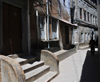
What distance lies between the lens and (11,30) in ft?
19.3

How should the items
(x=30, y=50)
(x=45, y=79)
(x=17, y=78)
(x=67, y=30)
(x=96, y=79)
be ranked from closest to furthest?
(x=17, y=78) → (x=45, y=79) → (x=96, y=79) → (x=30, y=50) → (x=67, y=30)

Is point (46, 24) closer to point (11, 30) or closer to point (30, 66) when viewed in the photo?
point (11, 30)

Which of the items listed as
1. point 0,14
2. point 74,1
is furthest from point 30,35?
point 74,1

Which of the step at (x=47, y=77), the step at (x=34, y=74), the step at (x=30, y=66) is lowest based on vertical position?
the step at (x=47, y=77)

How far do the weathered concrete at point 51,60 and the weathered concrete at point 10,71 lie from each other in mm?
2401

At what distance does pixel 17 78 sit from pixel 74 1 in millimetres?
14171

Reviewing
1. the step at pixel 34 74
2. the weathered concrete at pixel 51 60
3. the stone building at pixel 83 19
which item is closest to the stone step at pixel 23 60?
the weathered concrete at pixel 51 60

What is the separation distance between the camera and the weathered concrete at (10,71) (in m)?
3.27

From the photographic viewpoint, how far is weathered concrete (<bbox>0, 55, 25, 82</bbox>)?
327cm

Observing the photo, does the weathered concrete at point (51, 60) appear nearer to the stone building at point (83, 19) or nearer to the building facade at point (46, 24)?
the building facade at point (46, 24)

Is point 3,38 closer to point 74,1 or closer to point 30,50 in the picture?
point 30,50

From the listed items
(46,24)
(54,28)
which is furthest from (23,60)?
(54,28)

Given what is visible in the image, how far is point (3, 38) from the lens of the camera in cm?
542

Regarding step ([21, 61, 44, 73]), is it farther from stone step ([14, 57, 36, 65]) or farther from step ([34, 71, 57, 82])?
step ([34, 71, 57, 82])
